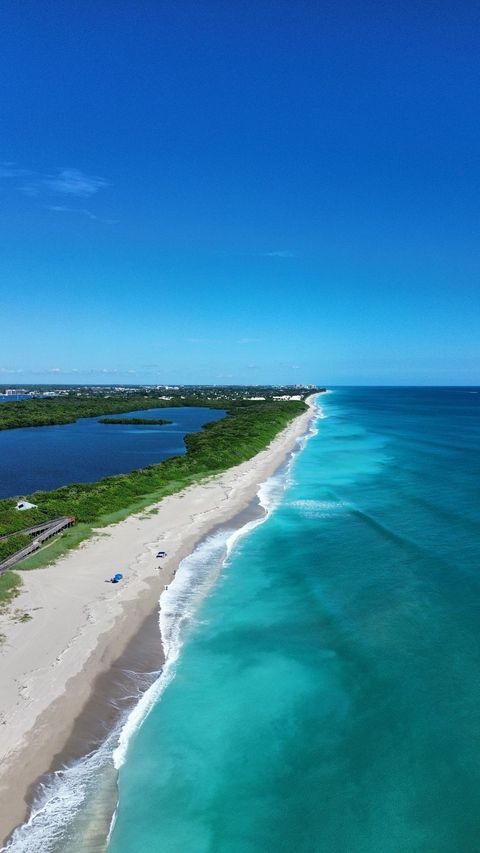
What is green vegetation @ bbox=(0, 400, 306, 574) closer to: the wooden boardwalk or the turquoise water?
the wooden boardwalk

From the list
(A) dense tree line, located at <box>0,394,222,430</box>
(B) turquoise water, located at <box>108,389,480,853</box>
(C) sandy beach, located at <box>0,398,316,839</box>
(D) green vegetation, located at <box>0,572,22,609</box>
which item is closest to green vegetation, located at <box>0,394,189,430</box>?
(A) dense tree line, located at <box>0,394,222,430</box>

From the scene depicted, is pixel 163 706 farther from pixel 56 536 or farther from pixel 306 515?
pixel 306 515

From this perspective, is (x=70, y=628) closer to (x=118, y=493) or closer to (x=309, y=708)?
(x=309, y=708)

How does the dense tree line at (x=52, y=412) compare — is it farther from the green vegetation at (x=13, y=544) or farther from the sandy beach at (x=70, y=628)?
the green vegetation at (x=13, y=544)

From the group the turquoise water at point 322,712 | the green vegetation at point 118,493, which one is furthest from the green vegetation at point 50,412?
the turquoise water at point 322,712

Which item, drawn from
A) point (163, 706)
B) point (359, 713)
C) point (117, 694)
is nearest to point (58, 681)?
point (117, 694)
